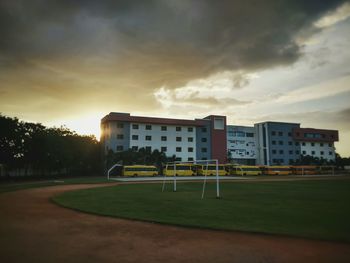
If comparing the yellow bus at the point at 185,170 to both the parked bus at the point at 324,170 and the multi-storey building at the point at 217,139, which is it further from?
Answer: the parked bus at the point at 324,170

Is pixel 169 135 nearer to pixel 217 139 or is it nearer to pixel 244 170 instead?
pixel 217 139

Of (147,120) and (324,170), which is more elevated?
(147,120)

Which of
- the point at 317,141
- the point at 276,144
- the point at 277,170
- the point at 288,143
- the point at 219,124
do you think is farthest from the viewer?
the point at 317,141

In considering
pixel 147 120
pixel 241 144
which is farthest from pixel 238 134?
pixel 147 120

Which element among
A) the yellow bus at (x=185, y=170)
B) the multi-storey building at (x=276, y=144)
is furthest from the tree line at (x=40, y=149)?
the multi-storey building at (x=276, y=144)

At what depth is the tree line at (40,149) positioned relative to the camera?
45.7 m

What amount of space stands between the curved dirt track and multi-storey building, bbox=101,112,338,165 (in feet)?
167

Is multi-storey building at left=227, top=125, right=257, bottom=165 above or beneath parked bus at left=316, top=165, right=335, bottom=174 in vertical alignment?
above

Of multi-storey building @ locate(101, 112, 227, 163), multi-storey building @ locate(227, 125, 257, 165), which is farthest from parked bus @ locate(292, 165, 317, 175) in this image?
multi-storey building @ locate(101, 112, 227, 163)

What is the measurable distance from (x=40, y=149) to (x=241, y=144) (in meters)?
51.4

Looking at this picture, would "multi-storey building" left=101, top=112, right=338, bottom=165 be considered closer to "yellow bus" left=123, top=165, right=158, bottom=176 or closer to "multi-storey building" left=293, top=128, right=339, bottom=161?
"multi-storey building" left=293, top=128, right=339, bottom=161

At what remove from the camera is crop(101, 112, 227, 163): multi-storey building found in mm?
60500

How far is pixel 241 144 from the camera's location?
250 ft

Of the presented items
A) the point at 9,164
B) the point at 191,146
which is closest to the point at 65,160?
the point at 9,164
